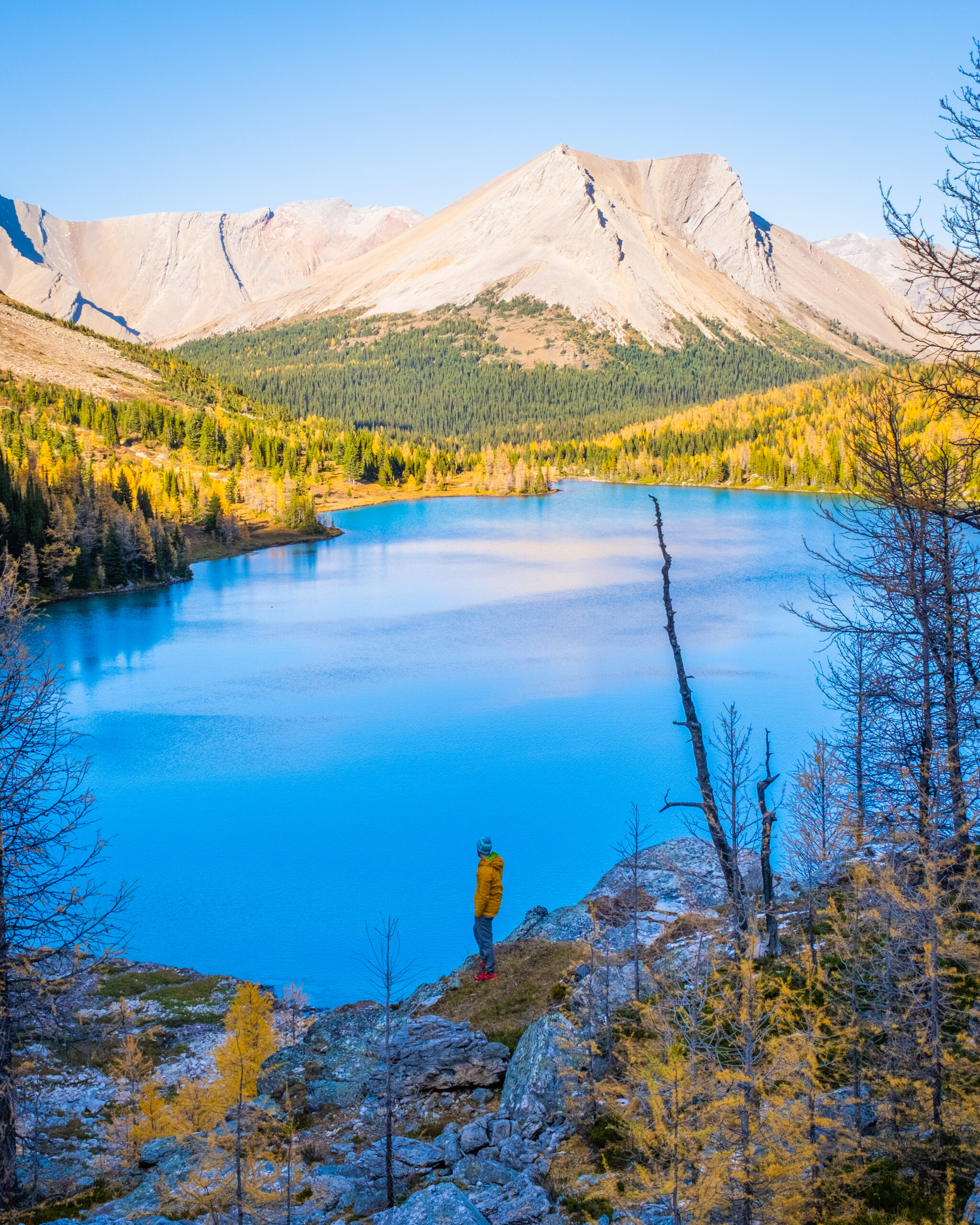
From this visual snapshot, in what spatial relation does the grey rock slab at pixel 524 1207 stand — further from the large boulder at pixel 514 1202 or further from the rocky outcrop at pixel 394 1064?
the rocky outcrop at pixel 394 1064

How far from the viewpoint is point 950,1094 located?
792 centimetres

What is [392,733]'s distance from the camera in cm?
4197

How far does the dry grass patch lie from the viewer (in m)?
16.1

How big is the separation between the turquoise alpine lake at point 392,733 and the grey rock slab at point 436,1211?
15.4m

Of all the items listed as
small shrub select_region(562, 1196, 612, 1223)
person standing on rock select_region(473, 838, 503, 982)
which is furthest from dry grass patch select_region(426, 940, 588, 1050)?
small shrub select_region(562, 1196, 612, 1223)

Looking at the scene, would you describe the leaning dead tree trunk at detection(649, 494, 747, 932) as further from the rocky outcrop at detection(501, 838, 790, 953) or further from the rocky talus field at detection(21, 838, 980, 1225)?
the rocky talus field at detection(21, 838, 980, 1225)

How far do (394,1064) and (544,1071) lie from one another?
3030 mm

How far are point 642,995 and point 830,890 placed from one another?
433cm

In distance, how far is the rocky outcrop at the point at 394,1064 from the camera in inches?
536

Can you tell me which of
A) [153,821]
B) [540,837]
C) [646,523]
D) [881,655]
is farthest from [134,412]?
[881,655]

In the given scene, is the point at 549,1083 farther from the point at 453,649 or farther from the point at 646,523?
the point at 646,523

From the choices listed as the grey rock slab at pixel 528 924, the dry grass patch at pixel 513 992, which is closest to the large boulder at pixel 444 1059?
the dry grass patch at pixel 513 992

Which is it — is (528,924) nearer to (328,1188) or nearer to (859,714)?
(859,714)

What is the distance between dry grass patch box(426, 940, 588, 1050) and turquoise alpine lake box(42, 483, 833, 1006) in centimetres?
488
